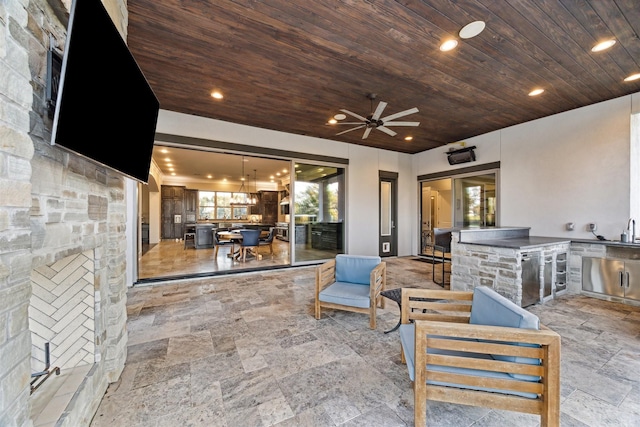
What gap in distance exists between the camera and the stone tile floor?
1.60 meters

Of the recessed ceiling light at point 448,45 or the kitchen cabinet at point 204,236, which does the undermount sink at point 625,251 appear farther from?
the kitchen cabinet at point 204,236

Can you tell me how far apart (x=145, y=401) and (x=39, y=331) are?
816 mm

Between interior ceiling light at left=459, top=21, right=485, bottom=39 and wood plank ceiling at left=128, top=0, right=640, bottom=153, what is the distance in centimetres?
5

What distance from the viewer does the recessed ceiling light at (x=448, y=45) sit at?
275 centimetres

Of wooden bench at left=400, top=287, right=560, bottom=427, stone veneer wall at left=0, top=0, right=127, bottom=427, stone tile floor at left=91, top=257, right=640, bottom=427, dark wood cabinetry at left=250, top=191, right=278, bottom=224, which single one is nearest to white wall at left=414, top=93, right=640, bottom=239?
stone tile floor at left=91, top=257, right=640, bottom=427

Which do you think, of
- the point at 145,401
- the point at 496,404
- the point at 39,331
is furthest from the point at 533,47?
the point at 39,331

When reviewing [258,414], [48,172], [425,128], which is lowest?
[258,414]

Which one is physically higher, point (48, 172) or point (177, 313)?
point (48, 172)

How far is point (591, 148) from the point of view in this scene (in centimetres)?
427

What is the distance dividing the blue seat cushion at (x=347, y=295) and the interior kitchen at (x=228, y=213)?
9.49 ft

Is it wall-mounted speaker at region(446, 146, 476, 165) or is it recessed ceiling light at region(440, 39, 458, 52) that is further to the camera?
wall-mounted speaker at region(446, 146, 476, 165)

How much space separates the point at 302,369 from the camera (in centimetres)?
208

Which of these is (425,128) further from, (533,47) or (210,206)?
(210,206)

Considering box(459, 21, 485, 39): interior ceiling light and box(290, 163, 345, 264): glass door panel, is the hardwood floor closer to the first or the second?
box(290, 163, 345, 264): glass door panel
